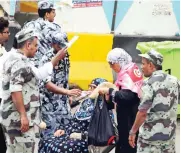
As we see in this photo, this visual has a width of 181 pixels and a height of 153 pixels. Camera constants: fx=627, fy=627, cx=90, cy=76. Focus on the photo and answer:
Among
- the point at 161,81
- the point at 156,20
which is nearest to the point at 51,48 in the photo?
the point at 161,81

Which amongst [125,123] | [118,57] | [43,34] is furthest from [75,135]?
[43,34]

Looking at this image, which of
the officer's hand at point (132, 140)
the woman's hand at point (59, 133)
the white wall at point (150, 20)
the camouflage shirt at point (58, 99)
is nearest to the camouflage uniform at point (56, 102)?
the camouflage shirt at point (58, 99)

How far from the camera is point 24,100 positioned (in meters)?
5.30

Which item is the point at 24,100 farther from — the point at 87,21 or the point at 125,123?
the point at 87,21

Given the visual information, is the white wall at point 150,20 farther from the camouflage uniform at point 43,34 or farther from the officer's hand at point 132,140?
the officer's hand at point 132,140

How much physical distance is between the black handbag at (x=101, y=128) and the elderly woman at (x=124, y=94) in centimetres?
11

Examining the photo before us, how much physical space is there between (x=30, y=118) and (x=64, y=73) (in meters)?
1.48

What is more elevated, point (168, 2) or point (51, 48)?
point (168, 2)

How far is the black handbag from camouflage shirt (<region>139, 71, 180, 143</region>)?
64cm

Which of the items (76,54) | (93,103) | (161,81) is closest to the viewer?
(161,81)

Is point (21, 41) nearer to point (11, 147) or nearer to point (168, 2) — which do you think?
point (11, 147)

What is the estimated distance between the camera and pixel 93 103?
6219 millimetres

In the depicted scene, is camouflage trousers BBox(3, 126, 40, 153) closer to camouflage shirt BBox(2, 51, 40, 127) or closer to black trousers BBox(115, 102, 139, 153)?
camouflage shirt BBox(2, 51, 40, 127)

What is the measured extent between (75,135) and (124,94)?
27.2 inches
